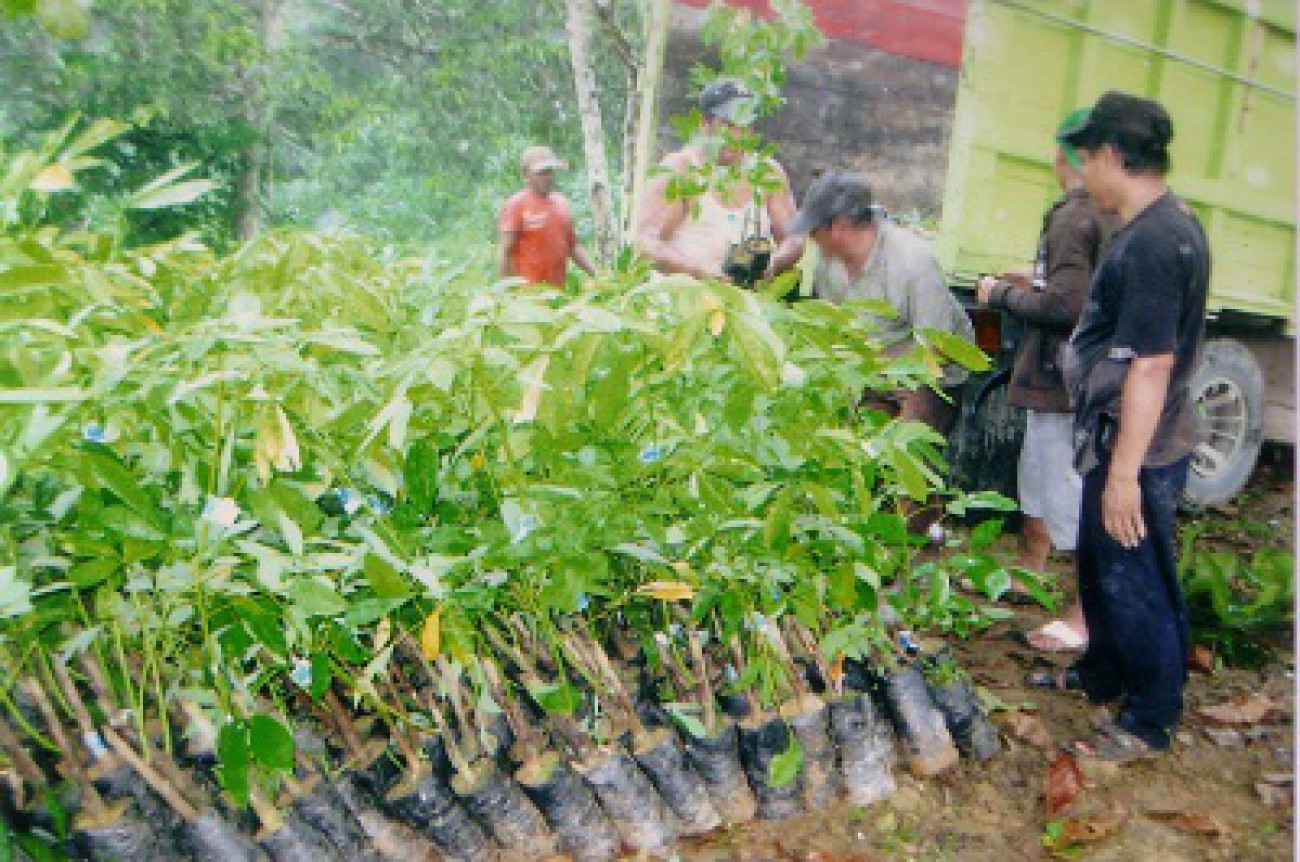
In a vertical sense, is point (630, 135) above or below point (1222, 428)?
above

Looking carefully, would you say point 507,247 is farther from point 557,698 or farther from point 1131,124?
point 557,698

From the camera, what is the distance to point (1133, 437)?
8.07ft

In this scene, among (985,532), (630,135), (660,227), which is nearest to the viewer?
(985,532)

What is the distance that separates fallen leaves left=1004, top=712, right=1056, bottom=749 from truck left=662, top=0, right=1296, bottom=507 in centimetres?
155

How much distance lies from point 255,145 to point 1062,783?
37.0ft

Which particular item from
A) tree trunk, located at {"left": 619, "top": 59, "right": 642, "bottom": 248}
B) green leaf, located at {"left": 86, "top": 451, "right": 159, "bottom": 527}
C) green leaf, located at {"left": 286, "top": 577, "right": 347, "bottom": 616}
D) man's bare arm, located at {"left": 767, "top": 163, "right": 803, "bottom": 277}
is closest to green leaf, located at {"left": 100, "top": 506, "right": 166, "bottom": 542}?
green leaf, located at {"left": 86, "top": 451, "right": 159, "bottom": 527}

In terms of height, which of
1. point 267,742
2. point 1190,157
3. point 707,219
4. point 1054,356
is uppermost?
point 1190,157

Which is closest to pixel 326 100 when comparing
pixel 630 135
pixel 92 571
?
pixel 630 135

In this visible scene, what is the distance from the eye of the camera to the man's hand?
251 cm

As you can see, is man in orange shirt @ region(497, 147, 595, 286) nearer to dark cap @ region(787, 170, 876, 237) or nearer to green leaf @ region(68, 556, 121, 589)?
dark cap @ region(787, 170, 876, 237)

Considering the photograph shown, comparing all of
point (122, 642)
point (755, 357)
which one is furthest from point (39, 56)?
point (755, 357)

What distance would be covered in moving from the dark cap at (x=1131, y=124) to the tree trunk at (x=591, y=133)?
4.54m

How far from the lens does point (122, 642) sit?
1.80 m

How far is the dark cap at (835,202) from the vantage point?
354 centimetres
